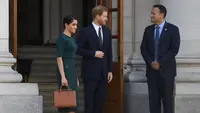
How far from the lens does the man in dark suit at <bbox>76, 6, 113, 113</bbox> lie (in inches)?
464

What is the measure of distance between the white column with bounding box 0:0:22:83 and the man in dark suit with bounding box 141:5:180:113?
6.67 feet

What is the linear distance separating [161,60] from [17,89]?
7.23 feet

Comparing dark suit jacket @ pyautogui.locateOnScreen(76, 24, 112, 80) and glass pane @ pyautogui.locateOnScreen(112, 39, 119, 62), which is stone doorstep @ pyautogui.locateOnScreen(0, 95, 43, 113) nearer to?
dark suit jacket @ pyautogui.locateOnScreen(76, 24, 112, 80)

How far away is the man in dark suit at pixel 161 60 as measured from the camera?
1193 cm

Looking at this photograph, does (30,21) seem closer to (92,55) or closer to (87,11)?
(87,11)

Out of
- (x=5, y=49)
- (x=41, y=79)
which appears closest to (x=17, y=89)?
(x=5, y=49)

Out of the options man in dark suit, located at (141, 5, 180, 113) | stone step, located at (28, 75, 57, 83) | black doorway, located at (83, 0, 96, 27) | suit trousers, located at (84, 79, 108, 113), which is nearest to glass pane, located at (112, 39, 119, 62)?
man in dark suit, located at (141, 5, 180, 113)

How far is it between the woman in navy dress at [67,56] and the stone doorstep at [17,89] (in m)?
0.86

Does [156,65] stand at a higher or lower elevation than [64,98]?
higher

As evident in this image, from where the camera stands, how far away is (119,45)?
12930mm

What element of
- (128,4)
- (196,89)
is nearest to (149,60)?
(196,89)

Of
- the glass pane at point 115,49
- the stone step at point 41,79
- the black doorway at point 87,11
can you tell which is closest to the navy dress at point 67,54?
the glass pane at point 115,49

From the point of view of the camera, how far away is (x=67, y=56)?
11023 mm

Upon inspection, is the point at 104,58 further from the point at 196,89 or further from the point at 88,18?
the point at 88,18
